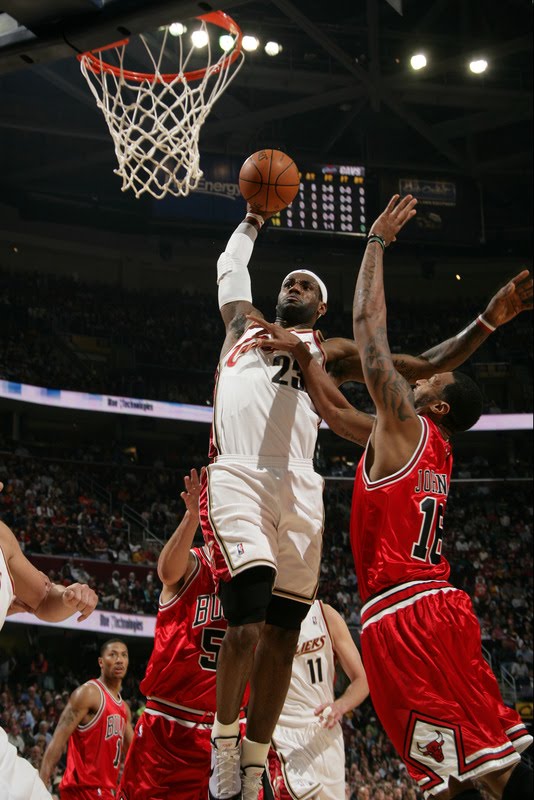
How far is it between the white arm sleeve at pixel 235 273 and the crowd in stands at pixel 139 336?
55.1 feet

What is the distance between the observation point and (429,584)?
3.85 meters

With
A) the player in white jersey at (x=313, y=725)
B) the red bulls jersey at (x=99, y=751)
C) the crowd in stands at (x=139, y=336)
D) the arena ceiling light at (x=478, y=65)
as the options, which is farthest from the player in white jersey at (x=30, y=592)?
the crowd in stands at (x=139, y=336)

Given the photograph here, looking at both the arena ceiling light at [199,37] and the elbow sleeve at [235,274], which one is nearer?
the elbow sleeve at [235,274]

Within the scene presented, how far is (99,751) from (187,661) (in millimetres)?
3142

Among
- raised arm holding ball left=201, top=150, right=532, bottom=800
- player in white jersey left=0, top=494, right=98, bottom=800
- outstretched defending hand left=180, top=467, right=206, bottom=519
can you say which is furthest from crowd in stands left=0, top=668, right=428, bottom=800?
player in white jersey left=0, top=494, right=98, bottom=800

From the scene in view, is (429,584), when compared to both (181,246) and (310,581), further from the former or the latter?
(181,246)

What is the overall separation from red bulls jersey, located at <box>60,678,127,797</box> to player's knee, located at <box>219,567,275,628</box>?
14.0 feet

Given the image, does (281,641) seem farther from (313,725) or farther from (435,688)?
(313,725)

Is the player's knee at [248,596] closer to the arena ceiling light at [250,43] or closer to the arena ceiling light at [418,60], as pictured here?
the arena ceiling light at [250,43]

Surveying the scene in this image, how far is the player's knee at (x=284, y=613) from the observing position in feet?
13.5

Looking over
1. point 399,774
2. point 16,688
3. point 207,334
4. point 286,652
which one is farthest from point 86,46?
point 207,334

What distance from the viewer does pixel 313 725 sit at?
5.47 metres

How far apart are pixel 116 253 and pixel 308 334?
21.9 meters

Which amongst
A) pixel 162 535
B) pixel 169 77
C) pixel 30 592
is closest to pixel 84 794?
pixel 30 592
